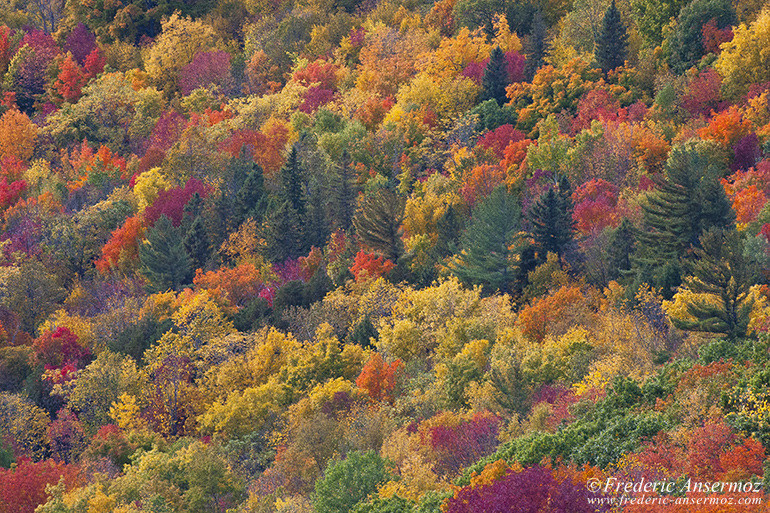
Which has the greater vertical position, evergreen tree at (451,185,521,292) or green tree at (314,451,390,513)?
green tree at (314,451,390,513)

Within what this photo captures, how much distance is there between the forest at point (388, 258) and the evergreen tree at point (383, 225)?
23cm

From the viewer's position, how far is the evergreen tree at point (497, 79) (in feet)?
358

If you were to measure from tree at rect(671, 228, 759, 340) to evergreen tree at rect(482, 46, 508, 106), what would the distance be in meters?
54.4

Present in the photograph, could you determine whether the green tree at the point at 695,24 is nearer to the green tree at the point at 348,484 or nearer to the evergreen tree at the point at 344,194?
the evergreen tree at the point at 344,194

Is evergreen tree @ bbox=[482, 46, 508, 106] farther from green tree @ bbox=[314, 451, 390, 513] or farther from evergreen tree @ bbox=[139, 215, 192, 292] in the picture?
green tree @ bbox=[314, 451, 390, 513]

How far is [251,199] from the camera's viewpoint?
101062mm

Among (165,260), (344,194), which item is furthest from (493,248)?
(165,260)

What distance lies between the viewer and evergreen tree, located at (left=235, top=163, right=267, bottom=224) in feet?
327

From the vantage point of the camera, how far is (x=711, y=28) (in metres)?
98.3

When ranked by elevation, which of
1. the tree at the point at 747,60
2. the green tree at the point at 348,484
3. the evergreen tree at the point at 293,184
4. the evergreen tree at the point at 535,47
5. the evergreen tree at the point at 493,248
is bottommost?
the evergreen tree at the point at 293,184

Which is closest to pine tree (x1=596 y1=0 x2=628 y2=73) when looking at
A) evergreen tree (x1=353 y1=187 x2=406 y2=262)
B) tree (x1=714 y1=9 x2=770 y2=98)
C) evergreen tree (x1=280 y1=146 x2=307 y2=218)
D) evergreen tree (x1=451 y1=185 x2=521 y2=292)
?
tree (x1=714 y1=9 x2=770 y2=98)

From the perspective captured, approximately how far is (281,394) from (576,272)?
2228 cm

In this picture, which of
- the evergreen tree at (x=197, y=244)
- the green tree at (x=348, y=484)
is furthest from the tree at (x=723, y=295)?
the evergreen tree at (x=197, y=244)

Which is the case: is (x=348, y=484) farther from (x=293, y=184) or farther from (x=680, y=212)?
(x=293, y=184)
